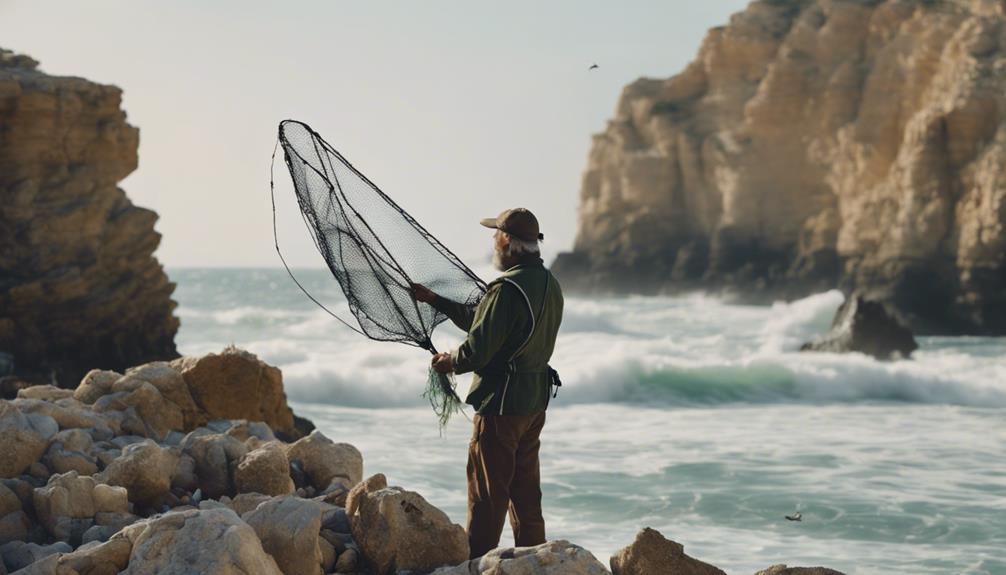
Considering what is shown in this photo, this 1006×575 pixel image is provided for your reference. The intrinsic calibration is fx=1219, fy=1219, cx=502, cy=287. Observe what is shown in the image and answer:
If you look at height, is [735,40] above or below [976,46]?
above

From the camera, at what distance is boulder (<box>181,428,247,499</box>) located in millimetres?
5512

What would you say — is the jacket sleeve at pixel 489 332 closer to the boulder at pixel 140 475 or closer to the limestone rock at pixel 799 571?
the limestone rock at pixel 799 571

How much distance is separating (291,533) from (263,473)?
1.03 m

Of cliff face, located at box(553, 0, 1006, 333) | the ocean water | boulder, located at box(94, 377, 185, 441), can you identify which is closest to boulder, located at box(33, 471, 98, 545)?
boulder, located at box(94, 377, 185, 441)

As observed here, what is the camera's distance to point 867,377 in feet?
65.0

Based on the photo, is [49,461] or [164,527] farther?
[49,461]

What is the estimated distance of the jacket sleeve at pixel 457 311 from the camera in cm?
487

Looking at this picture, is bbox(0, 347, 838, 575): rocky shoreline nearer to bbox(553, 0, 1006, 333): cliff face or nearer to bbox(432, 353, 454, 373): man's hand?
bbox(432, 353, 454, 373): man's hand

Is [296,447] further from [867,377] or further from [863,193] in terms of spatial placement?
[863,193]

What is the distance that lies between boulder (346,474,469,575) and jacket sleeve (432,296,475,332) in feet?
2.40

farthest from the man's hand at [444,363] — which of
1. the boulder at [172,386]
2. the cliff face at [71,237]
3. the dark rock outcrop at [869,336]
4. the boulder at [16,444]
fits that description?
the dark rock outcrop at [869,336]

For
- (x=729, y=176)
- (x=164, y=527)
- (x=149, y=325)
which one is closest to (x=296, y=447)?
(x=164, y=527)

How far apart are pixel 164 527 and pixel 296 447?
6.23 ft

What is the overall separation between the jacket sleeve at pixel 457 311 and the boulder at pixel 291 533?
918mm
